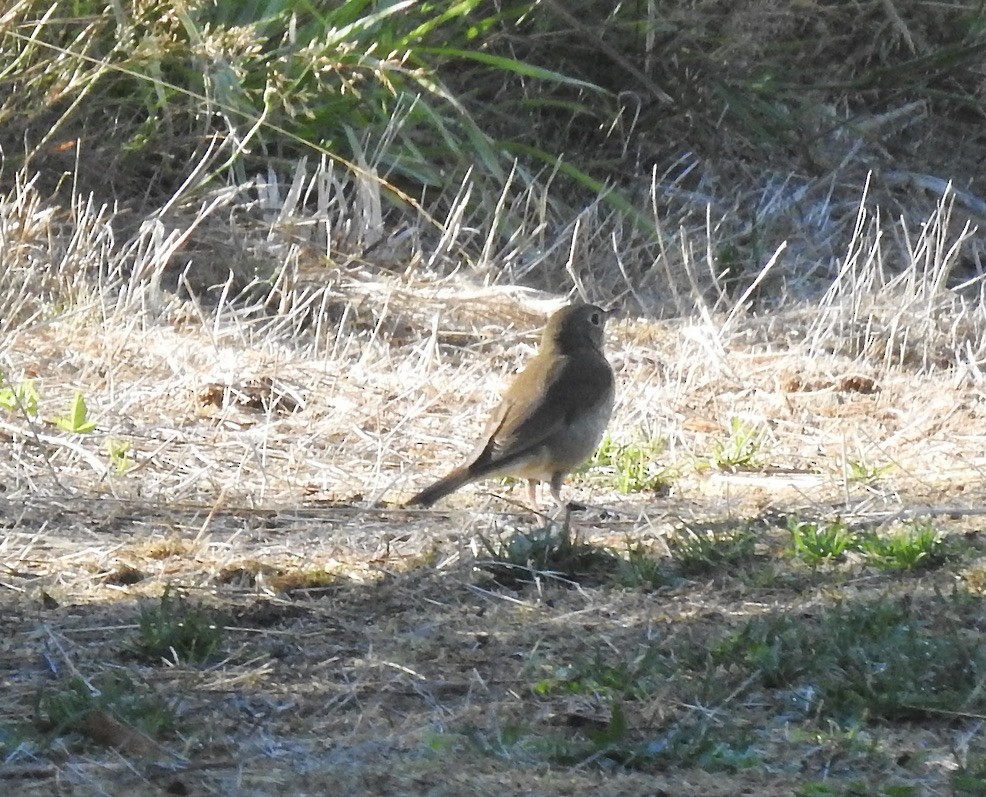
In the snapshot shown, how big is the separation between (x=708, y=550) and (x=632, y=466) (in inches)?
60.6

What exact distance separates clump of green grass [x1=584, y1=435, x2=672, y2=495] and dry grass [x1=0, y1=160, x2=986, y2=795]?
9 cm

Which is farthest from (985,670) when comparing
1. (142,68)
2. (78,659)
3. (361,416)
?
(142,68)

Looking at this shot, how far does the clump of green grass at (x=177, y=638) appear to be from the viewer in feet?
13.5

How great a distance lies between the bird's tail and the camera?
5633mm

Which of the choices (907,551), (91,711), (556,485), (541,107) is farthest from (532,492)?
(541,107)

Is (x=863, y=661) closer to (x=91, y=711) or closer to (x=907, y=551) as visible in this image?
(x=907, y=551)

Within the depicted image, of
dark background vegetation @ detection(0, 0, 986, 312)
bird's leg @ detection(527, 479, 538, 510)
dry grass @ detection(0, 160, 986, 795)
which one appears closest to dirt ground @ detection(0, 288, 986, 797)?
dry grass @ detection(0, 160, 986, 795)

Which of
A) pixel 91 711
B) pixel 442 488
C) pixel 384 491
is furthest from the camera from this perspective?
pixel 384 491

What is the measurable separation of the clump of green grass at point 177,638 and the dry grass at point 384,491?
62mm

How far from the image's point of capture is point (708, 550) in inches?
188

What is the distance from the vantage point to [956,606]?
429 centimetres

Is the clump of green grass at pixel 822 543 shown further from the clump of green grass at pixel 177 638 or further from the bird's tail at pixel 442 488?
the clump of green grass at pixel 177 638

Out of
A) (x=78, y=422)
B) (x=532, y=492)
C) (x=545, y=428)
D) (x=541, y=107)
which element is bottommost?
(x=532, y=492)

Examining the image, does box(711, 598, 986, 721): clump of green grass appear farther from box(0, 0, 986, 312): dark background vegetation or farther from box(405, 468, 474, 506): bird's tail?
box(0, 0, 986, 312): dark background vegetation
